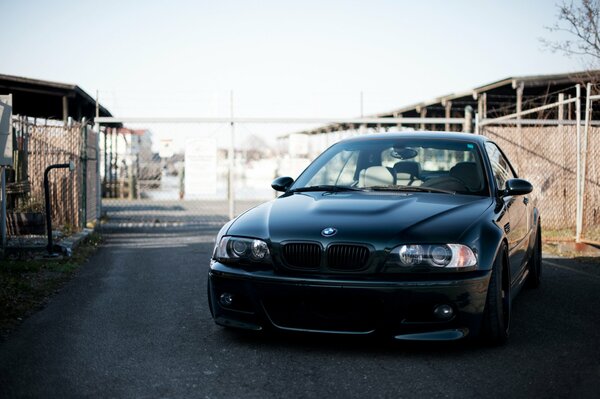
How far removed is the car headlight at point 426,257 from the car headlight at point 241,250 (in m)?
0.79

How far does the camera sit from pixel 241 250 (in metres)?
4.40

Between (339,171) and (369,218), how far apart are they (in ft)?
4.57

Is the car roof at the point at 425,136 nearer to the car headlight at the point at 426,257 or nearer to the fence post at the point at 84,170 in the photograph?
the car headlight at the point at 426,257

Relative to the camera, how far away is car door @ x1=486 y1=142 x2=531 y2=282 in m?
5.05

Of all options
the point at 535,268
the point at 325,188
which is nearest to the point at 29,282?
the point at 325,188

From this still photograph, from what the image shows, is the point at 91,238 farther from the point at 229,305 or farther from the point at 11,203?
the point at 229,305

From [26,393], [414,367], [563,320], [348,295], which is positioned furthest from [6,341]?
[563,320]

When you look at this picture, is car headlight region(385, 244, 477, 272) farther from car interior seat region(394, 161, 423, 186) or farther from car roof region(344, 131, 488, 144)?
car roof region(344, 131, 488, 144)

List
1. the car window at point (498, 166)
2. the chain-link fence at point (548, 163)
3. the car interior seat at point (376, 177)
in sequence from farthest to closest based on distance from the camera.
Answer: the chain-link fence at point (548, 163)
the car window at point (498, 166)
the car interior seat at point (376, 177)

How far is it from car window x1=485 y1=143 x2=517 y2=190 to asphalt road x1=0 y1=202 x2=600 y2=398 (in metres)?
1.10

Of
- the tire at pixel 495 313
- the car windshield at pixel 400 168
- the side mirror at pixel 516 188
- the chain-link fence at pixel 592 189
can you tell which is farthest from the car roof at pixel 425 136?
the chain-link fence at pixel 592 189

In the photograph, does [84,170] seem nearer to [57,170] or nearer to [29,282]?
[57,170]

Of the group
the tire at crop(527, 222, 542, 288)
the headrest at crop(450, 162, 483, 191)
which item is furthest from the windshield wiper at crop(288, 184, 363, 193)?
the tire at crop(527, 222, 542, 288)

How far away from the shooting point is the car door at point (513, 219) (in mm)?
5051
